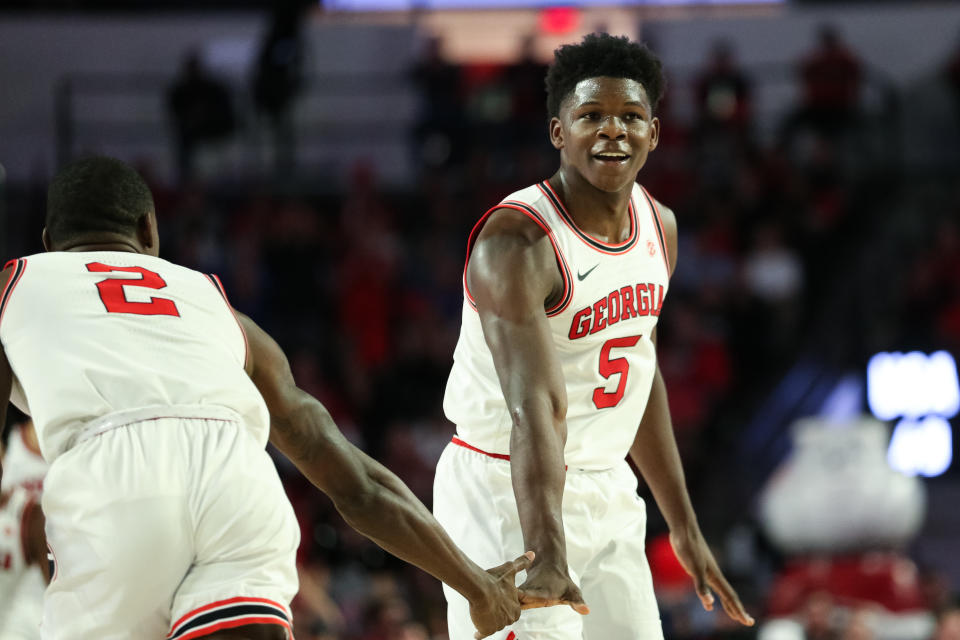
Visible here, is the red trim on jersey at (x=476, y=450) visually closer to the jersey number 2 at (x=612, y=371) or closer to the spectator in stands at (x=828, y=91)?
the jersey number 2 at (x=612, y=371)

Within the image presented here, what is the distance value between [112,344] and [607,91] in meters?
1.85

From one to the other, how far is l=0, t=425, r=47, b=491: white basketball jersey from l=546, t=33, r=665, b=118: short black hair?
275 centimetres

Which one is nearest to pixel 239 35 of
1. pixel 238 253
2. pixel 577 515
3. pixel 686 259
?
pixel 238 253

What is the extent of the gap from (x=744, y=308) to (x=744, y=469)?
173 cm

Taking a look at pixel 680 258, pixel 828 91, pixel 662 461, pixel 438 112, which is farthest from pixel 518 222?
pixel 828 91

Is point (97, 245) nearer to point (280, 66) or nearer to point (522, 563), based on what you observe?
point (522, 563)

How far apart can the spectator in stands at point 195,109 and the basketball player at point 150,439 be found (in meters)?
10.4

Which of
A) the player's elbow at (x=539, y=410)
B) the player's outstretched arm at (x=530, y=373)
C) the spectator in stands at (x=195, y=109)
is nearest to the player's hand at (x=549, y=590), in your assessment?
the player's outstretched arm at (x=530, y=373)

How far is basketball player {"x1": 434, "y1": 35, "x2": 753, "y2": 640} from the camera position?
4.21 meters

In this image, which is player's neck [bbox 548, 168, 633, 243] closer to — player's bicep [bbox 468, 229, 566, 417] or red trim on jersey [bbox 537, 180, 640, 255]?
red trim on jersey [bbox 537, 180, 640, 255]

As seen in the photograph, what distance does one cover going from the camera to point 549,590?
3.91 meters

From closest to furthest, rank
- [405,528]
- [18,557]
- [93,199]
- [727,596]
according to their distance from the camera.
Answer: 1. [93,199]
2. [405,528]
3. [727,596]
4. [18,557]

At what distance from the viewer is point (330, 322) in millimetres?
12680

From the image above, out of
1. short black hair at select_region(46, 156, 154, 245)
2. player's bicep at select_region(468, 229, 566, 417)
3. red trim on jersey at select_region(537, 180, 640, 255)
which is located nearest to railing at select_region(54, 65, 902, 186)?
red trim on jersey at select_region(537, 180, 640, 255)
